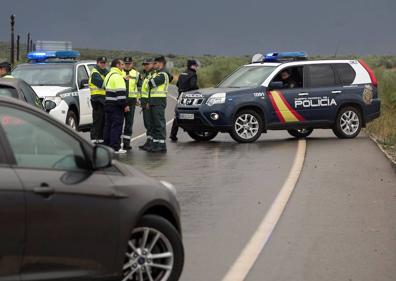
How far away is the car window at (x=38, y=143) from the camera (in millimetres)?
5727

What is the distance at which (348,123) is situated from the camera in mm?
20641

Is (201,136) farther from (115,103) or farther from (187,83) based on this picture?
(115,103)

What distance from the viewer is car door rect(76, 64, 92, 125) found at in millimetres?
20172

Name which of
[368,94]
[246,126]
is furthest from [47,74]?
[368,94]

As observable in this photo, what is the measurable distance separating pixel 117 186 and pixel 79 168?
1.02 ft

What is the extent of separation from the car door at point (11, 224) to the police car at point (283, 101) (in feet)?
46.1

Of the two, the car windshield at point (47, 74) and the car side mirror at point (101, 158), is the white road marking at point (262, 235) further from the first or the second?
the car windshield at point (47, 74)

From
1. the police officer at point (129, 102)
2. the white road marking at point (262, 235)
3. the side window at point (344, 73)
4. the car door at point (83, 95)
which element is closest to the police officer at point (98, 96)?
the police officer at point (129, 102)

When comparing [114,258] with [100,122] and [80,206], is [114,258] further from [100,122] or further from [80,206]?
[100,122]

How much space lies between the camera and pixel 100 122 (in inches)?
718

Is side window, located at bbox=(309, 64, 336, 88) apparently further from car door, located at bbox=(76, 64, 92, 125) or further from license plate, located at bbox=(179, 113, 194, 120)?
car door, located at bbox=(76, 64, 92, 125)

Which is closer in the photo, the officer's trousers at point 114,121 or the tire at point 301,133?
the officer's trousers at point 114,121

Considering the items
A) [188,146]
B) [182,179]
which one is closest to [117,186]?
[182,179]

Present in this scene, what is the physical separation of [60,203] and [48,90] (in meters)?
14.0
